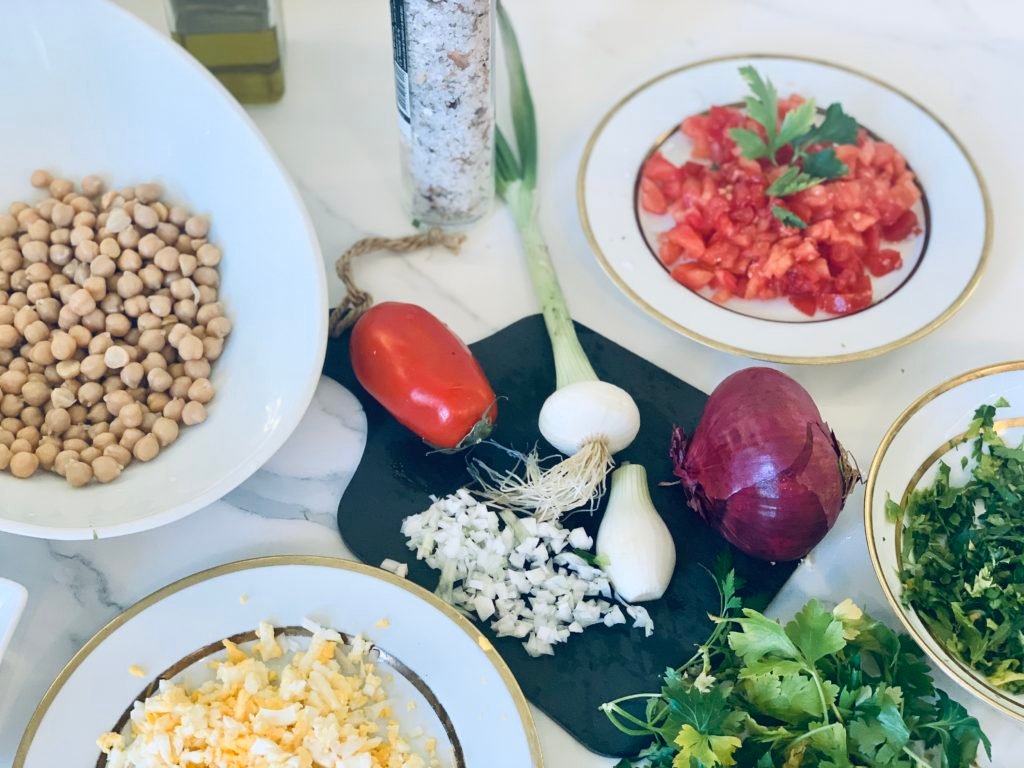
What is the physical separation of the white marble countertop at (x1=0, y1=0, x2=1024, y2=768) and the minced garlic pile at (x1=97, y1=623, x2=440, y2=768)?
0.13 metres

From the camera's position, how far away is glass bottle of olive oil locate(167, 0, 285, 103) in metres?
1.22

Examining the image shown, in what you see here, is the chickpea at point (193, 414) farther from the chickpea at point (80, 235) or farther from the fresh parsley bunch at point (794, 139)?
the fresh parsley bunch at point (794, 139)

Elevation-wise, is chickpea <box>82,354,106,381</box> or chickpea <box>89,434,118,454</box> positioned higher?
chickpea <box>82,354,106,381</box>

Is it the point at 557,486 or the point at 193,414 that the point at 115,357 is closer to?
the point at 193,414

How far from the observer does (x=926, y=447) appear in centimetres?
101

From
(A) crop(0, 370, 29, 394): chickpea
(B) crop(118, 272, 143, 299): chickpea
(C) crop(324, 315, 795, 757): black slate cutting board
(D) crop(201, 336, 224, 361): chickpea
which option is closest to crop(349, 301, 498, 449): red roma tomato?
(C) crop(324, 315, 795, 757): black slate cutting board

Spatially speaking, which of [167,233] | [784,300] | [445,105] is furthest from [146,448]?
[784,300]

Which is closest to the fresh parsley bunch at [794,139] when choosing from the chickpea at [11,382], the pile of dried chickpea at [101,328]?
the pile of dried chickpea at [101,328]

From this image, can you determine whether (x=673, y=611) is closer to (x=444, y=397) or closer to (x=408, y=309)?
(x=444, y=397)

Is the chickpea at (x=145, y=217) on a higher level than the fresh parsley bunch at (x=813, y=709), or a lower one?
higher

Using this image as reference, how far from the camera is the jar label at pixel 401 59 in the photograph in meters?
1.04

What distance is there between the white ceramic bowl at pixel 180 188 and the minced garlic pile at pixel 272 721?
167mm

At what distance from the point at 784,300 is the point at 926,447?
258 mm

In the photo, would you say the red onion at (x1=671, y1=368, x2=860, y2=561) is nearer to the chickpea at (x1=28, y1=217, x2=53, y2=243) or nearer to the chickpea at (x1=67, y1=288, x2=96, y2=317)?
the chickpea at (x1=67, y1=288, x2=96, y2=317)
